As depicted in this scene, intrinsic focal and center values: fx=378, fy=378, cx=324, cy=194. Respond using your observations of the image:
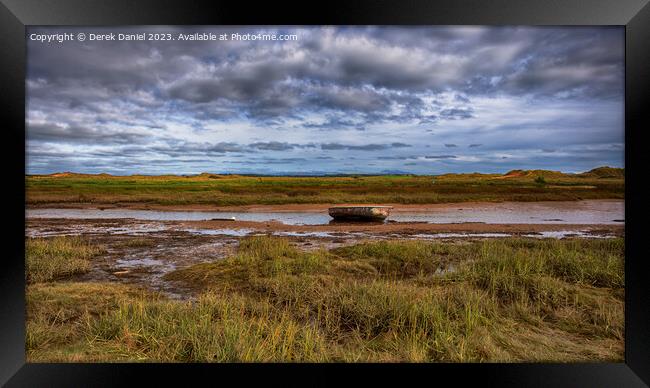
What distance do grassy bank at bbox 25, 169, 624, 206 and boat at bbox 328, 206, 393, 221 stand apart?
349 inches

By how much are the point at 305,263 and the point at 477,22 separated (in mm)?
4834

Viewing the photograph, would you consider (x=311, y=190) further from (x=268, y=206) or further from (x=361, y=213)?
(x=361, y=213)

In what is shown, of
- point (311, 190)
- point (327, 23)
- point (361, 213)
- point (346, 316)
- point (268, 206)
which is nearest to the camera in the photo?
point (327, 23)

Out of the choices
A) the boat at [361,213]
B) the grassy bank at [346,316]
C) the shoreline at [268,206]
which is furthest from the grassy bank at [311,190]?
the grassy bank at [346,316]

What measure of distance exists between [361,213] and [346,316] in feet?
31.8

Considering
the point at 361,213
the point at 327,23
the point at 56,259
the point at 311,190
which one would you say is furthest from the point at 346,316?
the point at 311,190

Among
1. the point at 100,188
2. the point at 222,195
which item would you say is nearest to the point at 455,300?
the point at 222,195

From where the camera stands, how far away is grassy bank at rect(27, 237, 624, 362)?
139 inches

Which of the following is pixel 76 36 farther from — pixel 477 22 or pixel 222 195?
pixel 222 195

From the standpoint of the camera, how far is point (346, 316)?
4.38 metres

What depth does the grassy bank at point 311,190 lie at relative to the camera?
21906 mm

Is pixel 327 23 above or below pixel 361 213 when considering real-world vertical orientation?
above

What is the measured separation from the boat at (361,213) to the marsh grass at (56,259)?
8.11 m

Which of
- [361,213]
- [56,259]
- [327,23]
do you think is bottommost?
[56,259]
